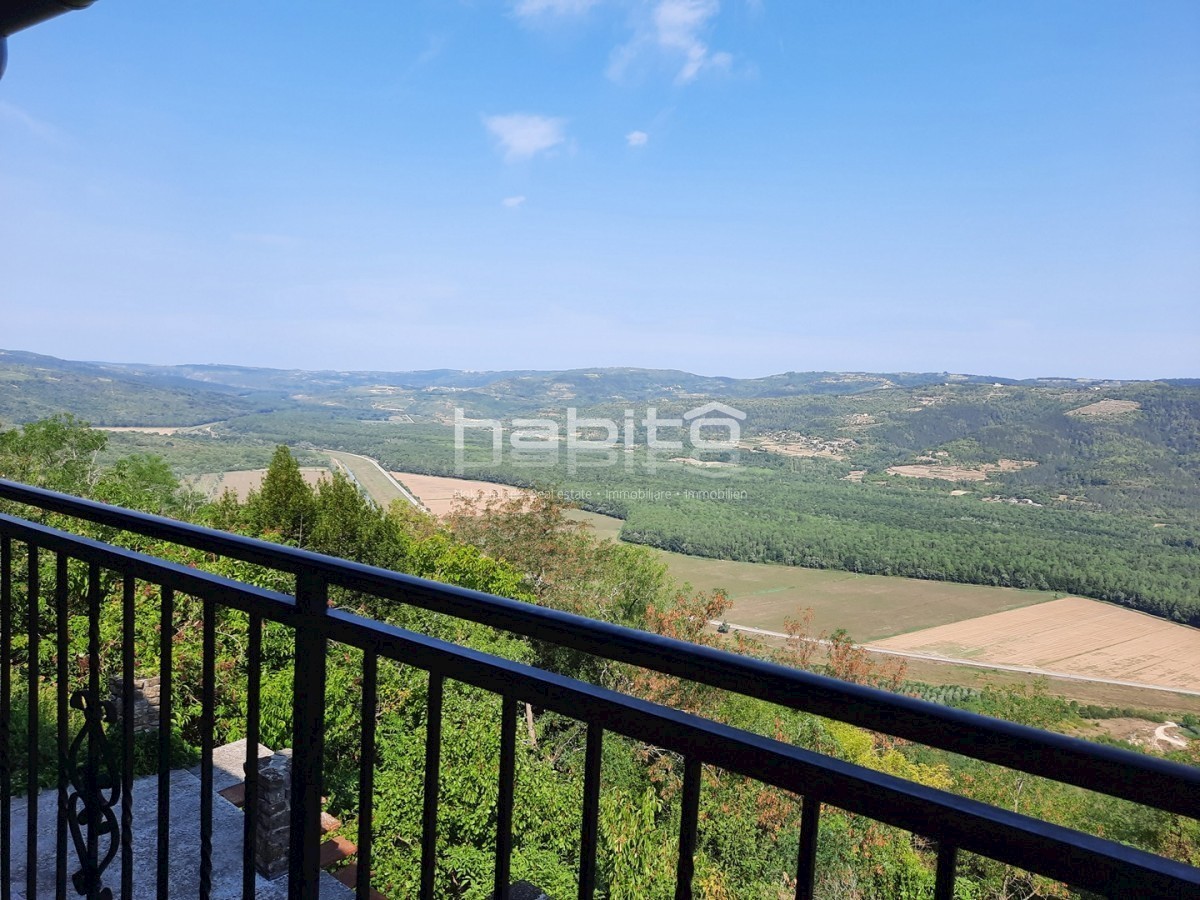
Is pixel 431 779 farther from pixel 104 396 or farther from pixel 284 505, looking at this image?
pixel 104 396

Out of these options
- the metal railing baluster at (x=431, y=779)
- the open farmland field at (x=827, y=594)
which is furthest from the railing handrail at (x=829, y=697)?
the open farmland field at (x=827, y=594)

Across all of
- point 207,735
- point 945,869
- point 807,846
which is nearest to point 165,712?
point 207,735

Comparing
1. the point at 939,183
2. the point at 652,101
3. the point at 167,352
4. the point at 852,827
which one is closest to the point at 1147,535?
the point at 939,183

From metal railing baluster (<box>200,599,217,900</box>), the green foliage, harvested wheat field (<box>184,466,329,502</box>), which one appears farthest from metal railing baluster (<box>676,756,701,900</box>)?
harvested wheat field (<box>184,466,329,502</box>)

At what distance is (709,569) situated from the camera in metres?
37.9

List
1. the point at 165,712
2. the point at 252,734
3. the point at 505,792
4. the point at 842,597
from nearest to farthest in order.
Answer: the point at 505,792 < the point at 252,734 < the point at 165,712 < the point at 842,597

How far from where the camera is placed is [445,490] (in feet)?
125

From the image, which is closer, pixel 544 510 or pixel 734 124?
pixel 544 510

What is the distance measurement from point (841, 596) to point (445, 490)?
1928 cm

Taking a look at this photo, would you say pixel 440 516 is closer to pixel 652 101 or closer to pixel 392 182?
pixel 392 182

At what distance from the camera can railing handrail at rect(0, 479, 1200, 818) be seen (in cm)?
52

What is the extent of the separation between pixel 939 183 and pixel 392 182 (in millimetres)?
37680

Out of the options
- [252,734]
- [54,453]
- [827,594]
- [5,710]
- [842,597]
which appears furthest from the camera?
[827,594]

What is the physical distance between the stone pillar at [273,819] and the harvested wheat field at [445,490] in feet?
68.0
